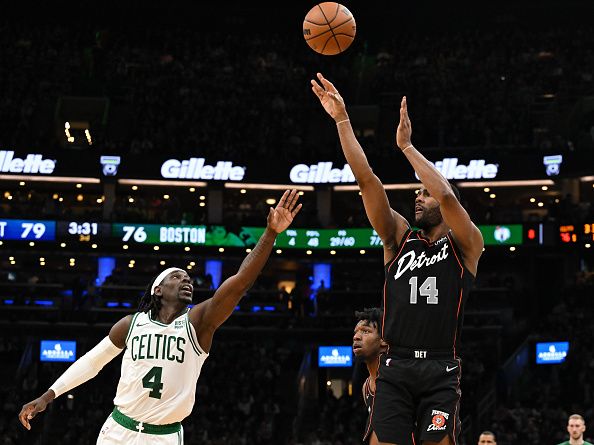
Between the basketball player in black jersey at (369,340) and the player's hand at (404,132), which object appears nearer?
the player's hand at (404,132)

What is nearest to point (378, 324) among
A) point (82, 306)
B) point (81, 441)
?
point (81, 441)

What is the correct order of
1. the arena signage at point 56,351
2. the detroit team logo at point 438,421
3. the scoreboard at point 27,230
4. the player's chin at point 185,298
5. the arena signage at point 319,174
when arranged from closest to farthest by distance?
the detroit team logo at point 438,421 < the player's chin at point 185,298 < the arena signage at point 56,351 < the scoreboard at point 27,230 < the arena signage at point 319,174

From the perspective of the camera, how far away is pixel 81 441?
29844 mm

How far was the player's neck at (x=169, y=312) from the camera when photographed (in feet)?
25.5

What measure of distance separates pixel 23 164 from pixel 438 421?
3625 centimetres

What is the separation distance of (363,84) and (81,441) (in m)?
23.6

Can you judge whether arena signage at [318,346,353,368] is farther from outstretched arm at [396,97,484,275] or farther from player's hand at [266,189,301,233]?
outstretched arm at [396,97,484,275]

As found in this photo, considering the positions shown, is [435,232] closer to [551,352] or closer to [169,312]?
[169,312]

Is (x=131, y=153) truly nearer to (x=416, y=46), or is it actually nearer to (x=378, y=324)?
(x=416, y=46)

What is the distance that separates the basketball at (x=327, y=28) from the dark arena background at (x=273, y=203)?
2088cm

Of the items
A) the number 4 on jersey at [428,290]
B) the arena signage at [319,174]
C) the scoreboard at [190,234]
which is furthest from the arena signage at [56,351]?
the number 4 on jersey at [428,290]

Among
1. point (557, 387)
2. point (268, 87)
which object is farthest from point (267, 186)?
point (557, 387)

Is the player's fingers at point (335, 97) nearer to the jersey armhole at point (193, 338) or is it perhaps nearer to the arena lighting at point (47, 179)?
the jersey armhole at point (193, 338)

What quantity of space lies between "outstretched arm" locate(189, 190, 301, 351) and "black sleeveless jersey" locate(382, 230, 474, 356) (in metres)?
0.99
